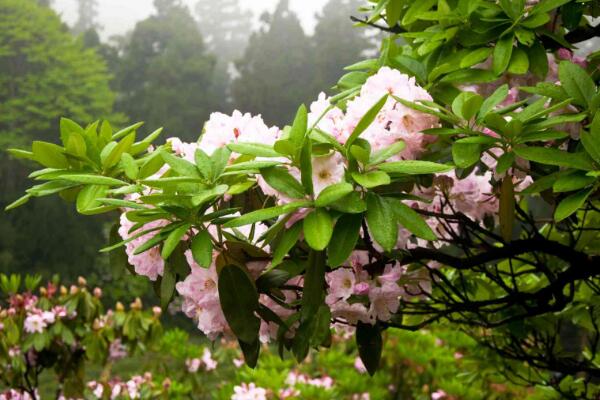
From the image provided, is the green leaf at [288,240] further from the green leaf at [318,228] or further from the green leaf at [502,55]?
the green leaf at [502,55]

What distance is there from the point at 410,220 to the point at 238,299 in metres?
0.28

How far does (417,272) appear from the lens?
1.33 metres

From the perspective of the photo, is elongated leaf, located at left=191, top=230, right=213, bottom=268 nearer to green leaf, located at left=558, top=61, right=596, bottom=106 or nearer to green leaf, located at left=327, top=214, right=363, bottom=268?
green leaf, located at left=327, top=214, right=363, bottom=268

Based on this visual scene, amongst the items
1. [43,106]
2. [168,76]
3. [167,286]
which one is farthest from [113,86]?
[167,286]

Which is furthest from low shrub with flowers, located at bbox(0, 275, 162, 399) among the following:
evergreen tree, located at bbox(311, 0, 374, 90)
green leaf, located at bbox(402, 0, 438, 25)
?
evergreen tree, located at bbox(311, 0, 374, 90)

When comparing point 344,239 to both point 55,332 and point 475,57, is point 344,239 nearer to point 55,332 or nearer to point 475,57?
point 475,57

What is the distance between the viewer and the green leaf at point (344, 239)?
74 centimetres

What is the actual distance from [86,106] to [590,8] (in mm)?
15532

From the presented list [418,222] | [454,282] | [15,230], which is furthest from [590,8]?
[15,230]

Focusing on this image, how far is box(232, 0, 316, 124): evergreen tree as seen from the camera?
17172 mm

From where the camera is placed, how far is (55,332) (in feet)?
10.0

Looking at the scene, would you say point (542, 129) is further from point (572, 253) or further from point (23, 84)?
point (23, 84)

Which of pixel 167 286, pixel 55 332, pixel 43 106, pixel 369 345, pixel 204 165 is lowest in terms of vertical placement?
pixel 43 106

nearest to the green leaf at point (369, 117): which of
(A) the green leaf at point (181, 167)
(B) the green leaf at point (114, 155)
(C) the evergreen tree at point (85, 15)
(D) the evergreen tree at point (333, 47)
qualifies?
(A) the green leaf at point (181, 167)
